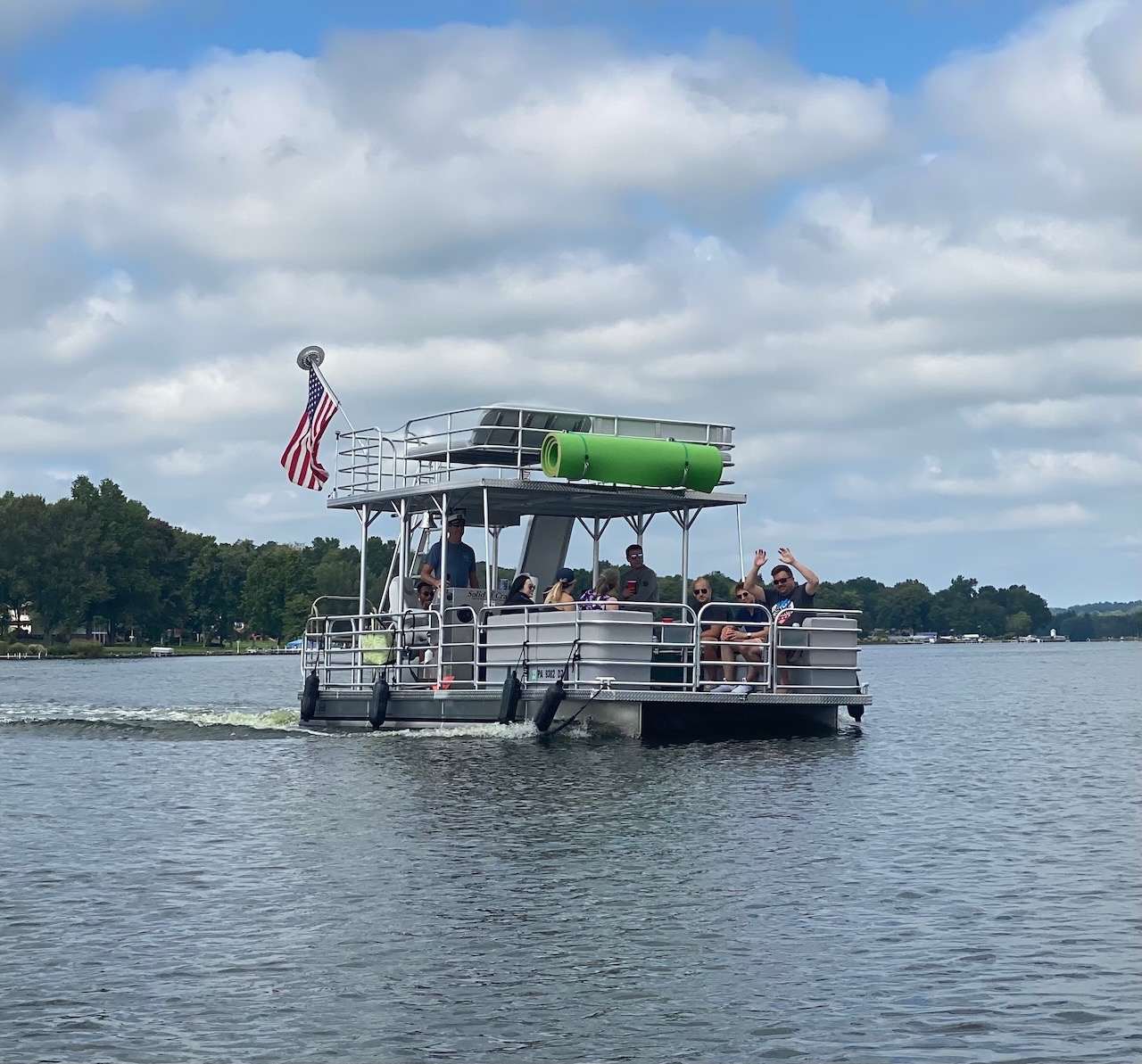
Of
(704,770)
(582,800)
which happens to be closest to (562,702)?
(704,770)

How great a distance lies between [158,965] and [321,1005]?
61.3 inches

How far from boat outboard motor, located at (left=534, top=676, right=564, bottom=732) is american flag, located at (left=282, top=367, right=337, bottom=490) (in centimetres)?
785

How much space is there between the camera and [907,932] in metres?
11.5

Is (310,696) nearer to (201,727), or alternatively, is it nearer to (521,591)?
(521,591)

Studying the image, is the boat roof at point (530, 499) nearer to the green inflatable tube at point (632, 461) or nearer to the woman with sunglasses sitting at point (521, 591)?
the green inflatable tube at point (632, 461)

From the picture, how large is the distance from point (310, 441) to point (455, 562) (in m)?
5.01

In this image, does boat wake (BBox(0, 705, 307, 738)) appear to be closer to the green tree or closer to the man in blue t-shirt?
the man in blue t-shirt

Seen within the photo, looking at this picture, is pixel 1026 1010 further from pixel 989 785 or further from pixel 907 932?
pixel 989 785

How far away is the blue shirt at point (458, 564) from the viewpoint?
1004 inches

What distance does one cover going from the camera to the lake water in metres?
9.22

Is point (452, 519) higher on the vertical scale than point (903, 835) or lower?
higher

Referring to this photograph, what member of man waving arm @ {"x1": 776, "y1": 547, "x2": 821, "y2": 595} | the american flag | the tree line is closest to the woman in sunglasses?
man waving arm @ {"x1": 776, "y1": 547, "x2": 821, "y2": 595}

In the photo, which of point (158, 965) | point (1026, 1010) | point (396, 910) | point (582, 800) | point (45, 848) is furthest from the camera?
point (582, 800)

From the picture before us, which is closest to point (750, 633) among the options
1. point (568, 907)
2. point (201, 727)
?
point (568, 907)
